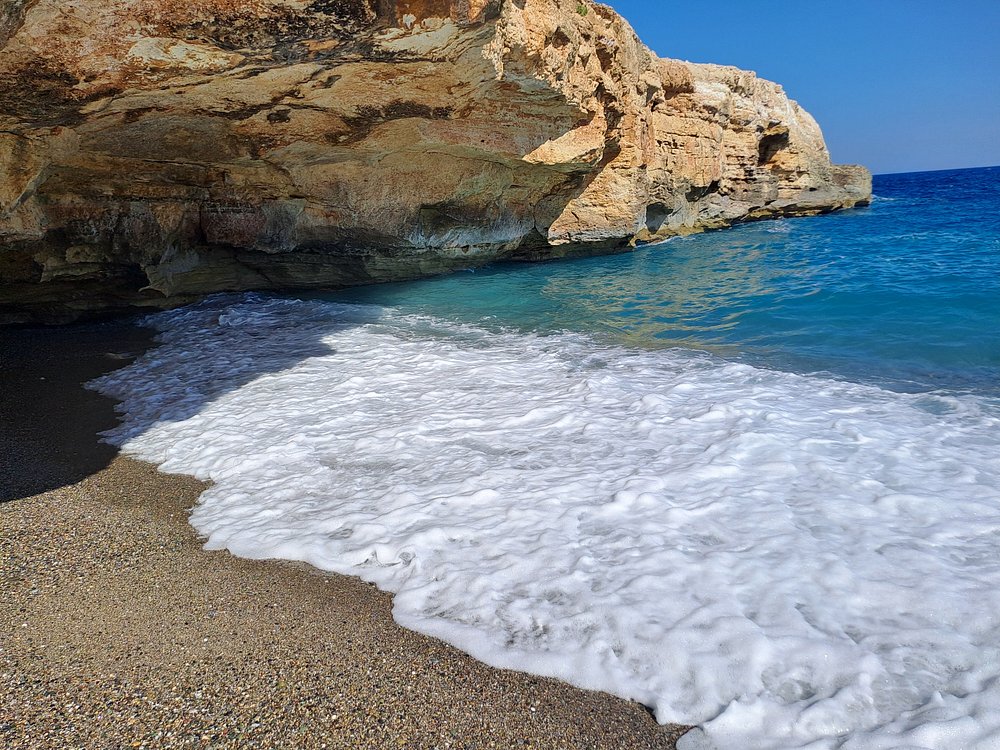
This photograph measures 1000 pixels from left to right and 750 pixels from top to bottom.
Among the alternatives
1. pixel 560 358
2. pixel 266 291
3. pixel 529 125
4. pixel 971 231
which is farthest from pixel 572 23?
pixel 971 231

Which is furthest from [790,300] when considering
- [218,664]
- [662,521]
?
[218,664]

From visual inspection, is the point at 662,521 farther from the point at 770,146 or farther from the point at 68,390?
the point at 770,146

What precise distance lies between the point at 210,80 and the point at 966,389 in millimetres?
7490

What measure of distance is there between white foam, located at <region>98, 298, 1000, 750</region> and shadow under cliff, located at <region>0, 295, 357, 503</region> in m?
0.26

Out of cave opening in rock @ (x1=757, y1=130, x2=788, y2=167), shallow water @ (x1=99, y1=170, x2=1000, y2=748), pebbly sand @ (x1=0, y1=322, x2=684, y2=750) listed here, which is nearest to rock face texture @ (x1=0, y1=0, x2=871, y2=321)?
shallow water @ (x1=99, y1=170, x2=1000, y2=748)

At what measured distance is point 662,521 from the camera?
345 centimetres

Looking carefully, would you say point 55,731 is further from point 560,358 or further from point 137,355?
point 137,355

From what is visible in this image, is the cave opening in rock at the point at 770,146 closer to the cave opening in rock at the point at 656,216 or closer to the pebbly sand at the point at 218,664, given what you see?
the cave opening in rock at the point at 656,216

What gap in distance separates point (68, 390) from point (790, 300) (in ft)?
31.1

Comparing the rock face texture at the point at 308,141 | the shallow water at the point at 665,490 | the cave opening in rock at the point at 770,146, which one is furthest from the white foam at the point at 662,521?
the cave opening in rock at the point at 770,146

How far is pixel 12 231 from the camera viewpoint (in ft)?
23.9

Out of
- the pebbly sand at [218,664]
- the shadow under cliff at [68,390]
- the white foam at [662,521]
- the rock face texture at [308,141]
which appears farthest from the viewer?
the rock face texture at [308,141]

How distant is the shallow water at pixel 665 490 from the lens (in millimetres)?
2410

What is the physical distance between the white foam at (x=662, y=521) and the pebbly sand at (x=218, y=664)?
170 mm
